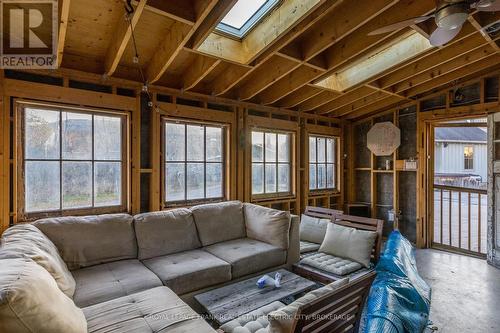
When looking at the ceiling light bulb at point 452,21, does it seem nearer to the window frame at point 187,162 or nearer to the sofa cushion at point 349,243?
the sofa cushion at point 349,243

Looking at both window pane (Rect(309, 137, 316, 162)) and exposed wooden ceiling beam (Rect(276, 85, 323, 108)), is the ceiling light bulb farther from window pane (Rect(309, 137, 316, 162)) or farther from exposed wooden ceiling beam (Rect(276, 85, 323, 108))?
window pane (Rect(309, 137, 316, 162))

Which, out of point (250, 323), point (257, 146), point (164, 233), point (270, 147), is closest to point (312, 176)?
point (270, 147)

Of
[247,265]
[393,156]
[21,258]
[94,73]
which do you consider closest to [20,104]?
[94,73]

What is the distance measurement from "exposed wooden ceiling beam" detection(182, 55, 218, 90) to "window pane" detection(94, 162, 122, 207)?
1347mm

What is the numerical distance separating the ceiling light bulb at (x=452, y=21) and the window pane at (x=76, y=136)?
351 centimetres

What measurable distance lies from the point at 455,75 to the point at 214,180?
155 inches

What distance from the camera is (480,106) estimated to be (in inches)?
162

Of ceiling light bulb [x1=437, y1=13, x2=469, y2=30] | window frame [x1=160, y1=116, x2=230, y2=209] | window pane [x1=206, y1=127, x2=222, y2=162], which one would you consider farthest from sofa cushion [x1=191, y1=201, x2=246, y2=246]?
ceiling light bulb [x1=437, y1=13, x2=469, y2=30]

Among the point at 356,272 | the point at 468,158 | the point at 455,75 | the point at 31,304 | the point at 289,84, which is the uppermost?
the point at 455,75

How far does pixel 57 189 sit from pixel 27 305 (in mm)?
2132

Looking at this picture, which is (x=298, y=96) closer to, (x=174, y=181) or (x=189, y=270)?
(x=174, y=181)

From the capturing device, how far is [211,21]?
229 centimetres

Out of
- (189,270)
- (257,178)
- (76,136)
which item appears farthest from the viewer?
(257,178)

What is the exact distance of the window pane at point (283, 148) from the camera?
4.88 meters
